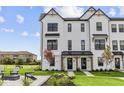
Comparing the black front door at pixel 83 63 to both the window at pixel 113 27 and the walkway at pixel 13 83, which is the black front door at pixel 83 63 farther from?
the walkway at pixel 13 83

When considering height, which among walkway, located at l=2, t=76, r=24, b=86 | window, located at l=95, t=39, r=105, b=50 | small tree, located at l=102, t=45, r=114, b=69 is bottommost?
walkway, located at l=2, t=76, r=24, b=86

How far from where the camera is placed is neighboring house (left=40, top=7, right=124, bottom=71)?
25109 millimetres

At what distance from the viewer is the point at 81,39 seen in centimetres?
2575

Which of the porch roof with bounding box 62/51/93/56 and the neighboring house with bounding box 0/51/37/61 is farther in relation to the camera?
the neighboring house with bounding box 0/51/37/61

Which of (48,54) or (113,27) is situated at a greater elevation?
(113,27)

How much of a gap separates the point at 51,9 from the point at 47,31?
6.53 ft

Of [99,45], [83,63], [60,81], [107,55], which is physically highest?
[99,45]

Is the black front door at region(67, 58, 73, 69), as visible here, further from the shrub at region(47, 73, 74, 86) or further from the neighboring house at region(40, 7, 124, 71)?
the shrub at region(47, 73, 74, 86)

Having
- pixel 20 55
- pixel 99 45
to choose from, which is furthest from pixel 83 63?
pixel 20 55

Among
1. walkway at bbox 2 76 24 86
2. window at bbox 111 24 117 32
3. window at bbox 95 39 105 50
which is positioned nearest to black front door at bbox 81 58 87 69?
window at bbox 95 39 105 50

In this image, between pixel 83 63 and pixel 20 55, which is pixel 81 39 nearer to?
pixel 83 63

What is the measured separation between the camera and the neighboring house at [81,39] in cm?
2511

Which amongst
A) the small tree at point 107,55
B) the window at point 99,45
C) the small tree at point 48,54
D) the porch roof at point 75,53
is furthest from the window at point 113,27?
the small tree at point 48,54
